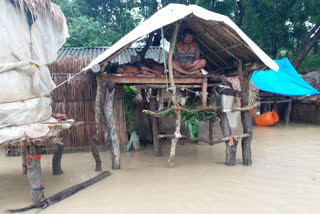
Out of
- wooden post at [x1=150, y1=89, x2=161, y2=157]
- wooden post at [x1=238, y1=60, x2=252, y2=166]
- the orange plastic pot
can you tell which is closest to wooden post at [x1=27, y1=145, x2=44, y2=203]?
wooden post at [x1=150, y1=89, x2=161, y2=157]

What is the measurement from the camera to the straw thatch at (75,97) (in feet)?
18.4

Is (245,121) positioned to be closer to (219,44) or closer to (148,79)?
(219,44)

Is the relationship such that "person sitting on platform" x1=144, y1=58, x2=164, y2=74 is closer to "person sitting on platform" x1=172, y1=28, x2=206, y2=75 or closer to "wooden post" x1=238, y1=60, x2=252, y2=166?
"person sitting on platform" x1=172, y1=28, x2=206, y2=75

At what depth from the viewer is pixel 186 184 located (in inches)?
149

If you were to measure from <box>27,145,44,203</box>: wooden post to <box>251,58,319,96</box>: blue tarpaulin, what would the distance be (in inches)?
299

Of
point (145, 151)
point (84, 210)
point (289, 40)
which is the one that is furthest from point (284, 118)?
point (84, 210)

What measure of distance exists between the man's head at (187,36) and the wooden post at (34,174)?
3361 millimetres

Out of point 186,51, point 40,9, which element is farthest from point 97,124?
point 186,51

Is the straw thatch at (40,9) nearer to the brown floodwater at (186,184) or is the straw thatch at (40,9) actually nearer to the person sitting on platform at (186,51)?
the person sitting on platform at (186,51)

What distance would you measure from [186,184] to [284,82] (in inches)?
277

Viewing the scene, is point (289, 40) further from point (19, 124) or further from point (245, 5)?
point (19, 124)

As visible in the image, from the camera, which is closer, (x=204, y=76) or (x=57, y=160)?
(x=57, y=160)

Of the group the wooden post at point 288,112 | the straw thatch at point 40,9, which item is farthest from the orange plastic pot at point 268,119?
the straw thatch at point 40,9

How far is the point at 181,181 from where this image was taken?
3.92m
